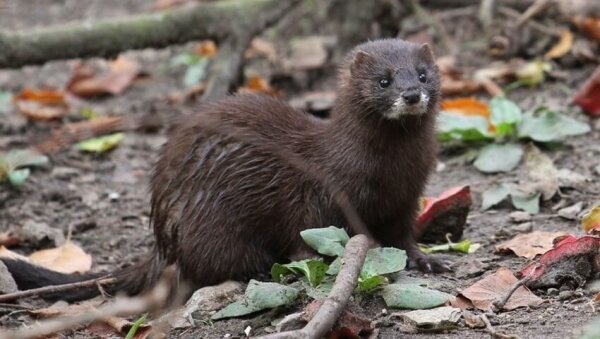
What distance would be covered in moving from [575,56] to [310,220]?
3748 mm

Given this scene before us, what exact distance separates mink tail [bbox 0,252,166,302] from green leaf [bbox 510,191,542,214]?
74.9 inches

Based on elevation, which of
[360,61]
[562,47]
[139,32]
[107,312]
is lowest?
[562,47]

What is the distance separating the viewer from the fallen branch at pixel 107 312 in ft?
Result: 9.79

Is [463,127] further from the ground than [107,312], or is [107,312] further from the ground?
[107,312]

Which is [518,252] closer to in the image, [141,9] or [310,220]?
[310,220]

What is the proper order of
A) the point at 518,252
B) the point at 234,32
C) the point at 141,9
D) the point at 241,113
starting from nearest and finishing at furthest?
the point at 518,252 < the point at 241,113 < the point at 234,32 < the point at 141,9

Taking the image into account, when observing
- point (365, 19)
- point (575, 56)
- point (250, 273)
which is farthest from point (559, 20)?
point (250, 273)

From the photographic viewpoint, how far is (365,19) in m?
8.34

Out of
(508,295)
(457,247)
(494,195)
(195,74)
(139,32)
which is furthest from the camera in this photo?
(195,74)

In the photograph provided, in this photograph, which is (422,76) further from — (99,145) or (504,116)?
(99,145)

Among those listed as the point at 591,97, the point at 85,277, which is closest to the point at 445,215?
the point at 85,277

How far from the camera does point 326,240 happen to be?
4.40 meters

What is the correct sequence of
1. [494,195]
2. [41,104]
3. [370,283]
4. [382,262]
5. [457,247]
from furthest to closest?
[41,104]
[494,195]
[457,247]
[382,262]
[370,283]

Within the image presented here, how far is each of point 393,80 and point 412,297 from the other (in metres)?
1.12
